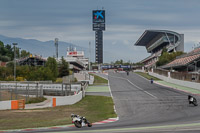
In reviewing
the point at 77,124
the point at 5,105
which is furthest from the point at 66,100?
the point at 77,124

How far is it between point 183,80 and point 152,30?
119m

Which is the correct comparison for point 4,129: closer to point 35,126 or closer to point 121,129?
point 35,126

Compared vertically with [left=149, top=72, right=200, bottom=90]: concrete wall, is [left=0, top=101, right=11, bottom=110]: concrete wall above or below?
below

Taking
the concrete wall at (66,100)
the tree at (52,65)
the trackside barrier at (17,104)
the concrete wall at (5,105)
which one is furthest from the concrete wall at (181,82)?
the concrete wall at (5,105)

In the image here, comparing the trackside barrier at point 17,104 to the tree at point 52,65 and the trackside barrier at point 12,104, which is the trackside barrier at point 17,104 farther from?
the tree at point 52,65

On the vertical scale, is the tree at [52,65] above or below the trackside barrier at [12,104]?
above

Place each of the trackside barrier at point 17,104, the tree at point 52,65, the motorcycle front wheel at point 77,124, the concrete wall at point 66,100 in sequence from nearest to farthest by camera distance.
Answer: the motorcycle front wheel at point 77,124
the trackside barrier at point 17,104
the concrete wall at point 66,100
the tree at point 52,65

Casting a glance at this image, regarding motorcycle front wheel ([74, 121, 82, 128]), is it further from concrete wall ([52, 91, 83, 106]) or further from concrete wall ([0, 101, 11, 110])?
concrete wall ([52, 91, 83, 106])

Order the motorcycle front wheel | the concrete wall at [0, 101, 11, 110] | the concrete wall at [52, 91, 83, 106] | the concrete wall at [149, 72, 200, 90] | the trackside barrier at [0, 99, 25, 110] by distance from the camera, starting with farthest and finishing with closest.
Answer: the concrete wall at [149, 72, 200, 90]
the concrete wall at [52, 91, 83, 106]
the trackside barrier at [0, 99, 25, 110]
the concrete wall at [0, 101, 11, 110]
the motorcycle front wheel

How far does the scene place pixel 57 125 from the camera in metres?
18.4

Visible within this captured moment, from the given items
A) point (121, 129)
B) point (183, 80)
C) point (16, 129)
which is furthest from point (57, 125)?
point (183, 80)

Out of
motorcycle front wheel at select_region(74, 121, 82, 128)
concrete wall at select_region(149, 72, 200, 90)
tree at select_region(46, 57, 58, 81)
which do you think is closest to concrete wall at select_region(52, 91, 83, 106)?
motorcycle front wheel at select_region(74, 121, 82, 128)

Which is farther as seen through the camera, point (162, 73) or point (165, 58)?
point (165, 58)

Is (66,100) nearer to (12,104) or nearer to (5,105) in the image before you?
(12,104)
